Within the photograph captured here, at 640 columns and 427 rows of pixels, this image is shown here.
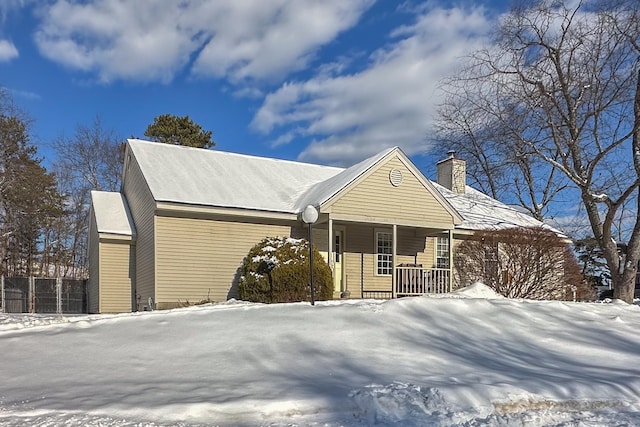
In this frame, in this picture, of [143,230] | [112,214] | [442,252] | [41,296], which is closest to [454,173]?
[442,252]

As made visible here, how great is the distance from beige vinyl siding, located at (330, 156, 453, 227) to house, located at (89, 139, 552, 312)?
31 millimetres

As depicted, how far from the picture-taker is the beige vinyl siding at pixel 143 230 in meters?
13.8

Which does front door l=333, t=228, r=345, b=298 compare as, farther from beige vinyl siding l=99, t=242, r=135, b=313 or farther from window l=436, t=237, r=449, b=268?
beige vinyl siding l=99, t=242, r=135, b=313

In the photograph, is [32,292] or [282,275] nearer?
[282,275]

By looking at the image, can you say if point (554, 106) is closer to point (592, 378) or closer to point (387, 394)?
point (592, 378)

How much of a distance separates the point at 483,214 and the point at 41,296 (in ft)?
56.2

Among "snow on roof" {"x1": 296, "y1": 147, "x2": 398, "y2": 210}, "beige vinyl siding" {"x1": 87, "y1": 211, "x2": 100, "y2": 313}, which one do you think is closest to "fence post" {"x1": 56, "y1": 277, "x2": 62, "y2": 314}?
"beige vinyl siding" {"x1": 87, "y1": 211, "x2": 100, "y2": 313}

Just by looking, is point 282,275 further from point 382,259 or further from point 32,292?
point 32,292

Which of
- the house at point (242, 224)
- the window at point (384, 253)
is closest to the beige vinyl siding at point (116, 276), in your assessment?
the house at point (242, 224)

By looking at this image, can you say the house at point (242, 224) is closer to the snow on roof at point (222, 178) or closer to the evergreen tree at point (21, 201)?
the snow on roof at point (222, 178)

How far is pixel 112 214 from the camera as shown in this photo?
16.9m

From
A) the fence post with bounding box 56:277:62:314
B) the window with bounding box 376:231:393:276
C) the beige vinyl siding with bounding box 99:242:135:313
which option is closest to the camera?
the beige vinyl siding with bounding box 99:242:135:313

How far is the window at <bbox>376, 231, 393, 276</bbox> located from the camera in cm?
1681

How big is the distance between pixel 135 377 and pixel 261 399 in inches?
64.8
